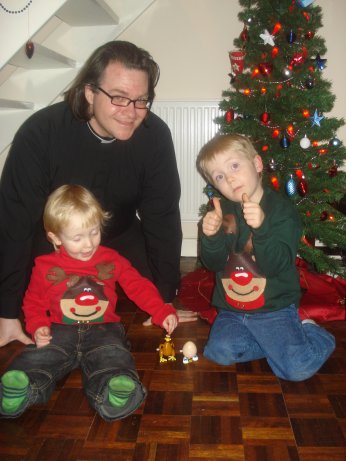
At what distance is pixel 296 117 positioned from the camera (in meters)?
1.94

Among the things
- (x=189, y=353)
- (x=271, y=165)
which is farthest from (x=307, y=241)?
(x=189, y=353)

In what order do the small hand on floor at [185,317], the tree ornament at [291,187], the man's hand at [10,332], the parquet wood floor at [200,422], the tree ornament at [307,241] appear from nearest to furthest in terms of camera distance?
the parquet wood floor at [200,422]
the man's hand at [10,332]
the small hand on floor at [185,317]
the tree ornament at [291,187]
the tree ornament at [307,241]

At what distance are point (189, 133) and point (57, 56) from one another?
3.08 ft

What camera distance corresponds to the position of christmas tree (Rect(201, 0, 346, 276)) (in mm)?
1908

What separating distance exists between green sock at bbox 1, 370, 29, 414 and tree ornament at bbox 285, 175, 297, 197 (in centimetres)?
131

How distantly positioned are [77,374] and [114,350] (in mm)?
191

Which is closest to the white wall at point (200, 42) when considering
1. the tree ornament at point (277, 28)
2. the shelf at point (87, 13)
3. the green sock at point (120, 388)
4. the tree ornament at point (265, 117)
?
the shelf at point (87, 13)

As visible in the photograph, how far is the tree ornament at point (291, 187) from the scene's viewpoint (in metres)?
1.87

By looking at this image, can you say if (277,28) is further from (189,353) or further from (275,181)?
(189,353)

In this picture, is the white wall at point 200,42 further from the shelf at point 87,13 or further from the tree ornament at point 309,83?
the tree ornament at point 309,83

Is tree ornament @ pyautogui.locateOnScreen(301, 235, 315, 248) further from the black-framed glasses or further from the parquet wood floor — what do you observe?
the black-framed glasses

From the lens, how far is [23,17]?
1615 millimetres

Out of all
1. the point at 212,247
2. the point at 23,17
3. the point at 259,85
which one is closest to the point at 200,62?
the point at 259,85

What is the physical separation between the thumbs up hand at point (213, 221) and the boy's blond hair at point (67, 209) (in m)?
0.33
